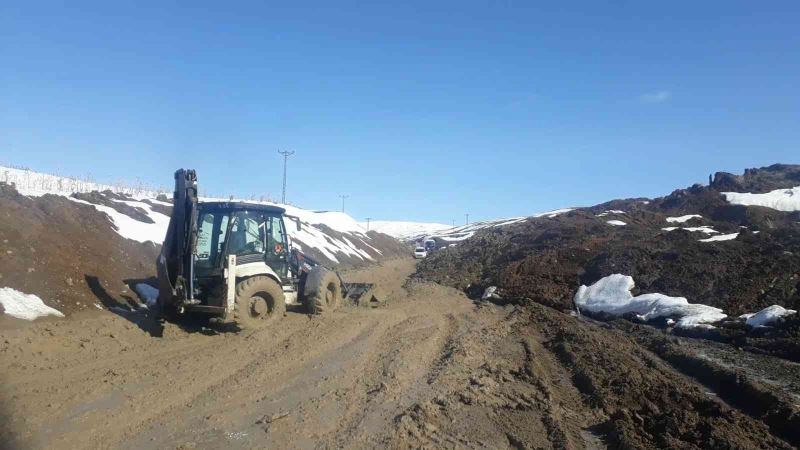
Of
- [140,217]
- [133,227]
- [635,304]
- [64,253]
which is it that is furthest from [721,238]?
[64,253]

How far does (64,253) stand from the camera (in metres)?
13.6

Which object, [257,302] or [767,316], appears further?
[767,316]

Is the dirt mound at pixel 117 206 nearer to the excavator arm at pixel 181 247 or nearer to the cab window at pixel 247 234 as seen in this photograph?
the cab window at pixel 247 234

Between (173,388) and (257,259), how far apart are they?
4.70 meters

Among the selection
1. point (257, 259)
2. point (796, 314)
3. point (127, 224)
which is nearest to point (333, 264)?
point (127, 224)

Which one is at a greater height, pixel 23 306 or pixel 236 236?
pixel 236 236

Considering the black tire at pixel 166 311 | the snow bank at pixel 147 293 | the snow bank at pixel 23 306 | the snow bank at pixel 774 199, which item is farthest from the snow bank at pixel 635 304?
the snow bank at pixel 774 199

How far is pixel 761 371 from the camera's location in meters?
9.34

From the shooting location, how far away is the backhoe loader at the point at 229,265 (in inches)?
400

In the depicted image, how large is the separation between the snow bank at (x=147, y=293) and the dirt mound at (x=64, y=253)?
0.19 meters

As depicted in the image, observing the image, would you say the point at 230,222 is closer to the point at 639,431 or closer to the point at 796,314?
the point at 639,431

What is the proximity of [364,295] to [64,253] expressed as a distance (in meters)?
7.31

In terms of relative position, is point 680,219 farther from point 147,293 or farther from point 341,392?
point 341,392

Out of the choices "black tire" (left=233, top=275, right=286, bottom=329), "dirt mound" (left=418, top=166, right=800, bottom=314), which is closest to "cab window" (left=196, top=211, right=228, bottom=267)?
"black tire" (left=233, top=275, right=286, bottom=329)
